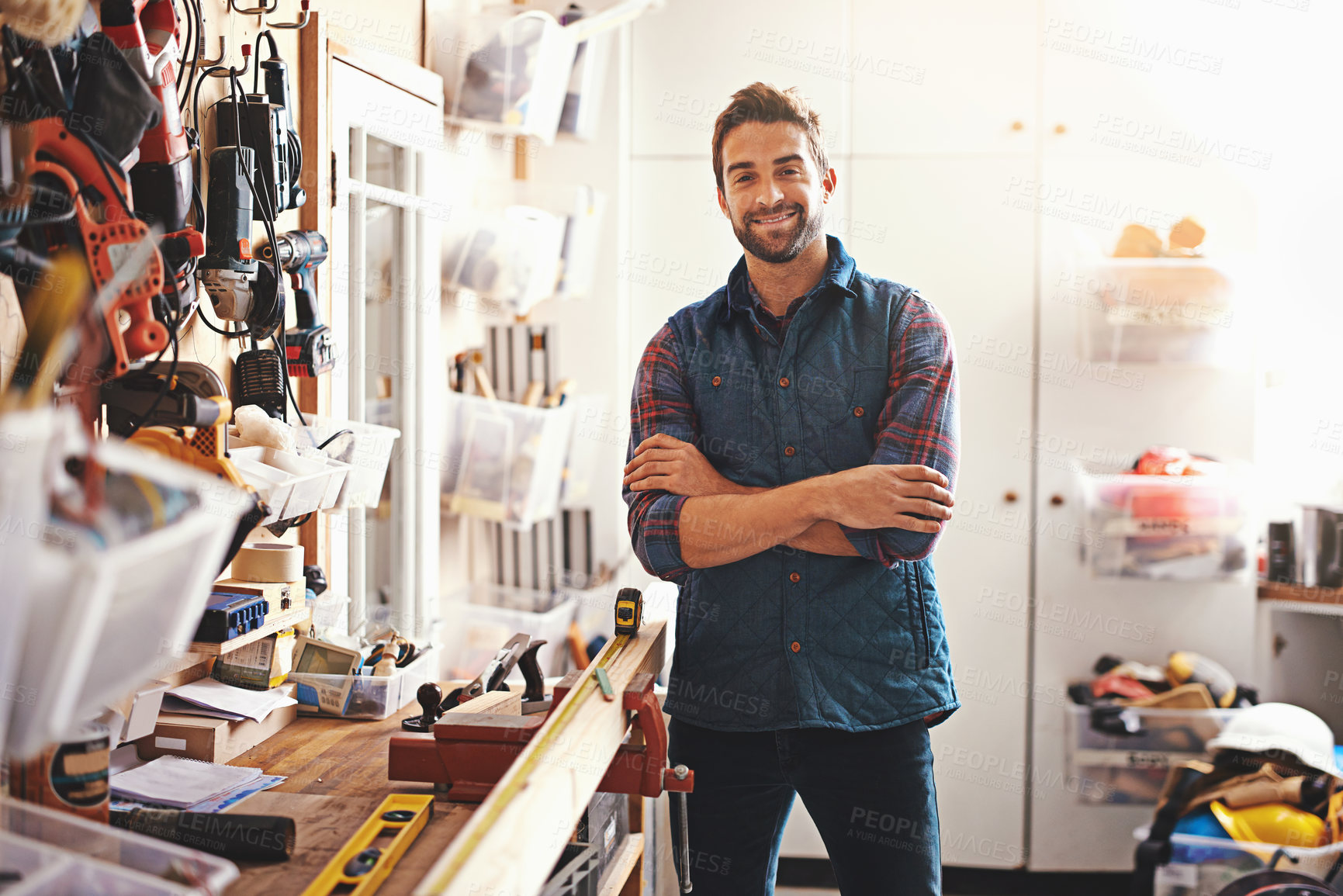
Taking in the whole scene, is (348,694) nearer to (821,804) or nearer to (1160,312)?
(821,804)

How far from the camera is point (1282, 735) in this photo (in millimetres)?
2365

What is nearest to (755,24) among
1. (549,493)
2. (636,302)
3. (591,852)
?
(636,302)

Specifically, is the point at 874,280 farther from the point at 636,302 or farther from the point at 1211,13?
the point at 1211,13

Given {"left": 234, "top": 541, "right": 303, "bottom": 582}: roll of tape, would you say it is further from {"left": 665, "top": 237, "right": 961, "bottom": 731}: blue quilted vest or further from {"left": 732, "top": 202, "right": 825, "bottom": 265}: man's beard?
{"left": 732, "top": 202, "right": 825, "bottom": 265}: man's beard

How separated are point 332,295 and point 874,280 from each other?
1069mm

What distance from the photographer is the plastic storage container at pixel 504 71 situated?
2506 millimetres

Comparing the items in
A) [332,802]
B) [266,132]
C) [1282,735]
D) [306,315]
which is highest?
[266,132]

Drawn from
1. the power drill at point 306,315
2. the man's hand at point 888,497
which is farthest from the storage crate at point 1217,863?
the power drill at point 306,315

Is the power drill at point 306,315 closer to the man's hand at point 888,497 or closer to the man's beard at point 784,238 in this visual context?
the man's beard at point 784,238

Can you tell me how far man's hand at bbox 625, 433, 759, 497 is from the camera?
1.53m

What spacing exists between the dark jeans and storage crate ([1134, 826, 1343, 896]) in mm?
1146

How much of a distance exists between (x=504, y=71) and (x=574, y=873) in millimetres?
1938

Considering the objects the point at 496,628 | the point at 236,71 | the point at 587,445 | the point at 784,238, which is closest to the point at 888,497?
the point at 784,238

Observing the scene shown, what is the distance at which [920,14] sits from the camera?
9.54ft
